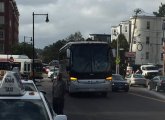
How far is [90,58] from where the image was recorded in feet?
116

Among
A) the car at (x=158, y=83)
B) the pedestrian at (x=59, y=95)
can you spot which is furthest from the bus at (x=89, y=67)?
the pedestrian at (x=59, y=95)

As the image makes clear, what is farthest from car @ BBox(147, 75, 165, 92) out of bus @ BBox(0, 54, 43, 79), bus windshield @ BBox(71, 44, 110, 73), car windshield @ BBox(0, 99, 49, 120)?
car windshield @ BBox(0, 99, 49, 120)

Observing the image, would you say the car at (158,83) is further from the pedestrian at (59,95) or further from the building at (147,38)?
the building at (147,38)

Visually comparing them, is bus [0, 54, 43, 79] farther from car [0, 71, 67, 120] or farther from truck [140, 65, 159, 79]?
car [0, 71, 67, 120]

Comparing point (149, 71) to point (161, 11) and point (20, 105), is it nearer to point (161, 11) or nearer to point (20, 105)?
point (161, 11)

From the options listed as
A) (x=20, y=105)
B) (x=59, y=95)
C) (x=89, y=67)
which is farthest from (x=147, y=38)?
(x=20, y=105)


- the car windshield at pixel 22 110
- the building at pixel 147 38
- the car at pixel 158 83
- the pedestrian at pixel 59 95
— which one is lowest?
the car at pixel 158 83

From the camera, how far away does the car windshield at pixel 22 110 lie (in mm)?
8984

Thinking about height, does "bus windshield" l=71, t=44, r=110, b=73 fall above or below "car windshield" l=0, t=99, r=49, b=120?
above

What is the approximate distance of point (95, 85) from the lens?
34.8m

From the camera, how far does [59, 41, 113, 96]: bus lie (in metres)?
34.9

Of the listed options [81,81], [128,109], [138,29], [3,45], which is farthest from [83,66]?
[3,45]

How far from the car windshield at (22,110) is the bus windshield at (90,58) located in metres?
25.9

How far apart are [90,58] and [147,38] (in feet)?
275
